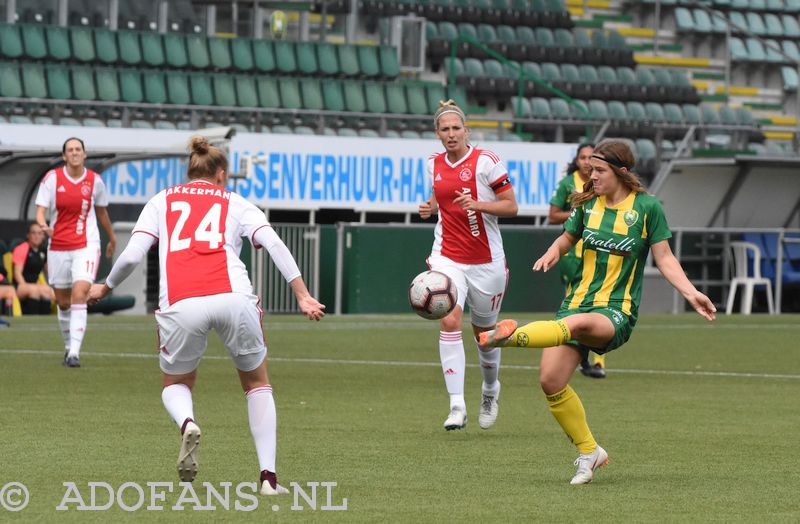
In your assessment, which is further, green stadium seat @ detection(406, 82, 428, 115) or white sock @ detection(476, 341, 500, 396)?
green stadium seat @ detection(406, 82, 428, 115)

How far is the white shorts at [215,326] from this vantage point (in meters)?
6.98

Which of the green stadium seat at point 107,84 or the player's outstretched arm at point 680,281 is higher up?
the player's outstretched arm at point 680,281

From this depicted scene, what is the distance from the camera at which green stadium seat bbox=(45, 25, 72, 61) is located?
28.0 m

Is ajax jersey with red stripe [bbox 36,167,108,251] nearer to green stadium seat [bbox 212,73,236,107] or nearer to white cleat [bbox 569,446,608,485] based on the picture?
white cleat [bbox 569,446,608,485]

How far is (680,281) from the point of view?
7891mm

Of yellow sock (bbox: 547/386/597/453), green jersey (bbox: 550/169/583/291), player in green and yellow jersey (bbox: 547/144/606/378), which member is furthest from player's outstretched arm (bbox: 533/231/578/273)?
green jersey (bbox: 550/169/583/291)

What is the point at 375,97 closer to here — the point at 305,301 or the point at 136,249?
the point at 136,249

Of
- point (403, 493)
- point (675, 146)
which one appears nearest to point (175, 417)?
point (403, 493)

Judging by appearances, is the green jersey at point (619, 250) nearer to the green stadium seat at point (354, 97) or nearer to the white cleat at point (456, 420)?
the white cleat at point (456, 420)

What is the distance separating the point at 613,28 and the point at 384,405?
89.4 ft

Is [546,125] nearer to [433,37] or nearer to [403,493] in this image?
[433,37]

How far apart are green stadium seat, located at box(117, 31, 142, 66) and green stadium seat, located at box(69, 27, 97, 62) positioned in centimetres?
53

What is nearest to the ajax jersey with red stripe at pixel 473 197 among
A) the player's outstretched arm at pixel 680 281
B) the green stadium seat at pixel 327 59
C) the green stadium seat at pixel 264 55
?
the player's outstretched arm at pixel 680 281

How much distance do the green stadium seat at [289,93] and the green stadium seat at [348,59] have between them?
1.68m
